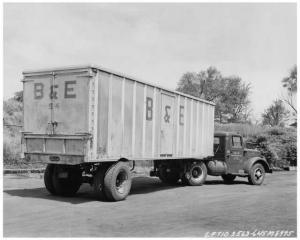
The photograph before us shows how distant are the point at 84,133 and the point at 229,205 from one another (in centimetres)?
403

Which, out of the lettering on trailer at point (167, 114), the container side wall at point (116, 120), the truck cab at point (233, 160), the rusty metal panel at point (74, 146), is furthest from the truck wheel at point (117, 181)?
the truck cab at point (233, 160)

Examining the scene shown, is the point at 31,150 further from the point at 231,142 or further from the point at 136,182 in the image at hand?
the point at 231,142

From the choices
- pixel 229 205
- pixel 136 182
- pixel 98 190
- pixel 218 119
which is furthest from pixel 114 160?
pixel 218 119

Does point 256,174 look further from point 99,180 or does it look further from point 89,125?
point 89,125

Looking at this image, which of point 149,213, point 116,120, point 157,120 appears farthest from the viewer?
point 157,120

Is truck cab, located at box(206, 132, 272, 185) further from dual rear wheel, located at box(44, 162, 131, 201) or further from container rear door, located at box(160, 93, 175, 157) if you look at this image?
dual rear wheel, located at box(44, 162, 131, 201)

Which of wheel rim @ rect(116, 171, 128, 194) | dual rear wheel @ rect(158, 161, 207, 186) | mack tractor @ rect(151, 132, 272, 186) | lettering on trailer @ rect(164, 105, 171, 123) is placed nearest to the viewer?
wheel rim @ rect(116, 171, 128, 194)

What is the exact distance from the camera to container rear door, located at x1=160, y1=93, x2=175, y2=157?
13359 mm

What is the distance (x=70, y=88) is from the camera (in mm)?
10727

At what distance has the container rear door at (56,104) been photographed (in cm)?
1048

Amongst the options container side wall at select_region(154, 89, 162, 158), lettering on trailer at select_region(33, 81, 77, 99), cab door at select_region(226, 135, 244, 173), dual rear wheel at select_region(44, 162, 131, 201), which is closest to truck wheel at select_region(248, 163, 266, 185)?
cab door at select_region(226, 135, 244, 173)

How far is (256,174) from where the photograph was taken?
16469 mm

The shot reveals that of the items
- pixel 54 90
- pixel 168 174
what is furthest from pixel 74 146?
pixel 168 174

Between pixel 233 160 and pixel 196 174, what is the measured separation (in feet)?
4.95
